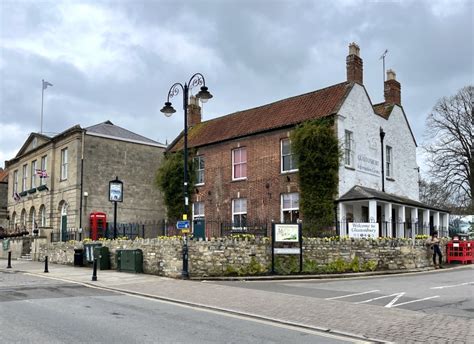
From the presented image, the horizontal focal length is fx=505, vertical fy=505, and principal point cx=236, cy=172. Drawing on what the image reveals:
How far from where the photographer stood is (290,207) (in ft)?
86.2

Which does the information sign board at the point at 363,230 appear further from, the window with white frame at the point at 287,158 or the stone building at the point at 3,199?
the stone building at the point at 3,199

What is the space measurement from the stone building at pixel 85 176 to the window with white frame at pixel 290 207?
14002mm

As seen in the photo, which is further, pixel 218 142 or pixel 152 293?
pixel 218 142

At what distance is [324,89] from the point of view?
28078 millimetres

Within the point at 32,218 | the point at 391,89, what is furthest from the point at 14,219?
the point at 391,89

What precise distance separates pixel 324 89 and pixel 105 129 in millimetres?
17342

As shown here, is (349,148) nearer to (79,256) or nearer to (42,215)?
(79,256)

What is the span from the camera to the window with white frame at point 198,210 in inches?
1225

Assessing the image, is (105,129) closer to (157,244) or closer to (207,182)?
(207,182)

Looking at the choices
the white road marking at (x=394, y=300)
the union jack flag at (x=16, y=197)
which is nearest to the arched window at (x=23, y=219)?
the union jack flag at (x=16, y=197)

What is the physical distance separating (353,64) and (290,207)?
8479 millimetres

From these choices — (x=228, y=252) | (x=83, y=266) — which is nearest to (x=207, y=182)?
(x=83, y=266)

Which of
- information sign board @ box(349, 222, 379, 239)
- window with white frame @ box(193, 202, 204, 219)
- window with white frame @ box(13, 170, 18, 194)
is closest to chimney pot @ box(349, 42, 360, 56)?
information sign board @ box(349, 222, 379, 239)

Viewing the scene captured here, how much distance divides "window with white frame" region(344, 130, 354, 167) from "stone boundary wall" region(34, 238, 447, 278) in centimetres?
528
